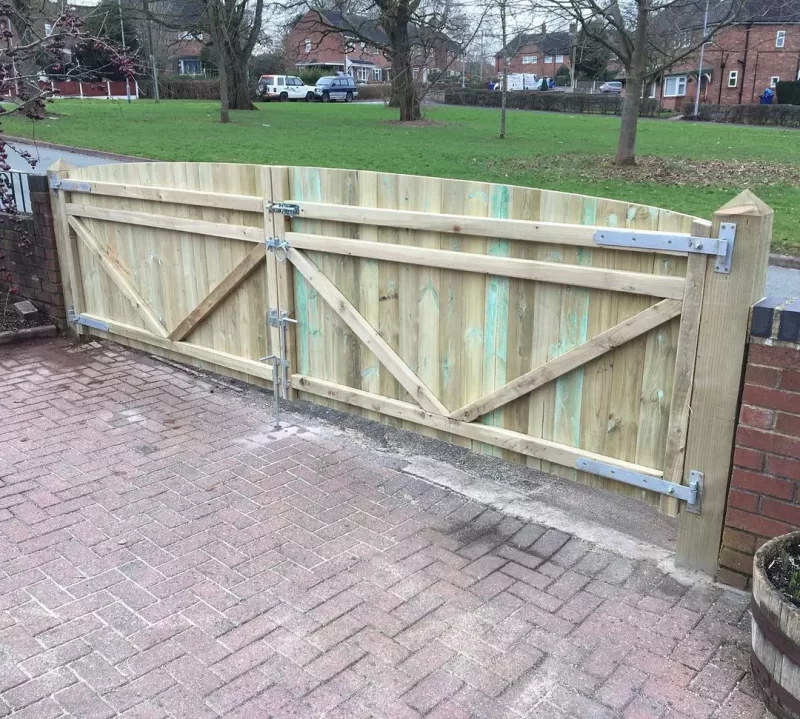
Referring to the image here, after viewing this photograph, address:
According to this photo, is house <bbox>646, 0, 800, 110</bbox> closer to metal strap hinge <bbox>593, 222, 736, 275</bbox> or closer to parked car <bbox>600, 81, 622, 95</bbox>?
parked car <bbox>600, 81, 622, 95</bbox>

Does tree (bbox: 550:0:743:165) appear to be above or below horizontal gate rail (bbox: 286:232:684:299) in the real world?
above

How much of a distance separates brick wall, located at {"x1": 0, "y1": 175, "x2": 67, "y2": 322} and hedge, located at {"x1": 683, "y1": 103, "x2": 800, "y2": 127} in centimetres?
3834

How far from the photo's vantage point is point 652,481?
395 cm

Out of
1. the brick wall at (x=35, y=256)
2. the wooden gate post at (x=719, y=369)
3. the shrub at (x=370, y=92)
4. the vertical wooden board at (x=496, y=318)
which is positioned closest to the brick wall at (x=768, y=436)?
the wooden gate post at (x=719, y=369)

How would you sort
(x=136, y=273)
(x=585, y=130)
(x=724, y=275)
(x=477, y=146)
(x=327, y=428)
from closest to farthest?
1. (x=724, y=275)
2. (x=327, y=428)
3. (x=136, y=273)
4. (x=477, y=146)
5. (x=585, y=130)

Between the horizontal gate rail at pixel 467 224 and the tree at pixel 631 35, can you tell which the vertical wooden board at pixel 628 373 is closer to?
the horizontal gate rail at pixel 467 224

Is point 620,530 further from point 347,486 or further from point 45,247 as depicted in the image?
point 45,247

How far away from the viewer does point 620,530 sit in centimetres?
430

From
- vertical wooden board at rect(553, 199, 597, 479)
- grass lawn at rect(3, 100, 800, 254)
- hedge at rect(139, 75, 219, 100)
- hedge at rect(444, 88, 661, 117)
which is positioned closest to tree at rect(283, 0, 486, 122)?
grass lawn at rect(3, 100, 800, 254)

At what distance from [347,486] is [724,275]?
8.08ft

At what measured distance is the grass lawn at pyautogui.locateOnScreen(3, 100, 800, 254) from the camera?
15.6 metres

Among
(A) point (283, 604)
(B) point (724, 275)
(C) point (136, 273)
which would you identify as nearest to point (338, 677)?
(A) point (283, 604)

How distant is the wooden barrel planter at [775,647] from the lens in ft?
9.04

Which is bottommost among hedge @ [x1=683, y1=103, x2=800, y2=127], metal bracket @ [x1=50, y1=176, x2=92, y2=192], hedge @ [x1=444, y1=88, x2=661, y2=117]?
metal bracket @ [x1=50, y1=176, x2=92, y2=192]
